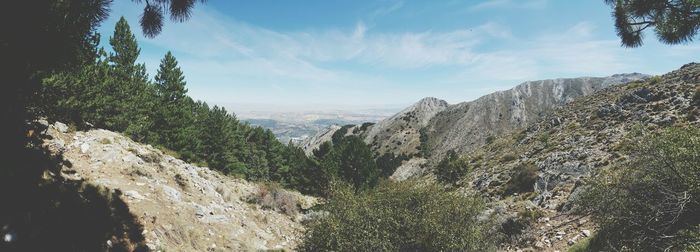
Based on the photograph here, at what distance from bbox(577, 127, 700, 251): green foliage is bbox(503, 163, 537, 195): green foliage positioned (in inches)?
805

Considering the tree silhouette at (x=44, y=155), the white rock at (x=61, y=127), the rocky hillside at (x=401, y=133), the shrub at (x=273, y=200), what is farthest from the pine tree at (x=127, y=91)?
the rocky hillside at (x=401, y=133)

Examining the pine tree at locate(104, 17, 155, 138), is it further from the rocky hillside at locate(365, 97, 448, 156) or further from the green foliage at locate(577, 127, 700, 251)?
the rocky hillside at locate(365, 97, 448, 156)

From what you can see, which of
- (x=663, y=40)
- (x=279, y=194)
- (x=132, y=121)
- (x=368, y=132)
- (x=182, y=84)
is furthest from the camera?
(x=368, y=132)

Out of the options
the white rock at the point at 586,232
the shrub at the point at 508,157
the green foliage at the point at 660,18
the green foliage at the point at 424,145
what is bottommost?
the green foliage at the point at 424,145

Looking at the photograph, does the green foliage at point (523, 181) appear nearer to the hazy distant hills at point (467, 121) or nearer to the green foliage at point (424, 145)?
the hazy distant hills at point (467, 121)

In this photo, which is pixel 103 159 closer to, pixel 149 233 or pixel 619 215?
pixel 149 233

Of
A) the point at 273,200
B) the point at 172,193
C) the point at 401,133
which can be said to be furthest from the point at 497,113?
the point at 172,193

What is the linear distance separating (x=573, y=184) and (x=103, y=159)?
34.3m

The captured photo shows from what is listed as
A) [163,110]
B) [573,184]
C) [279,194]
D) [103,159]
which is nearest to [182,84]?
[163,110]

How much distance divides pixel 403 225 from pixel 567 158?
25.0m

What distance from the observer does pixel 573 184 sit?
3036cm

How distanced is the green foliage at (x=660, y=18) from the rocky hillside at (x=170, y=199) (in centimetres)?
1938

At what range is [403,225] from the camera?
70.3ft

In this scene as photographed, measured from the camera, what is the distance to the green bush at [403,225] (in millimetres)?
20250
